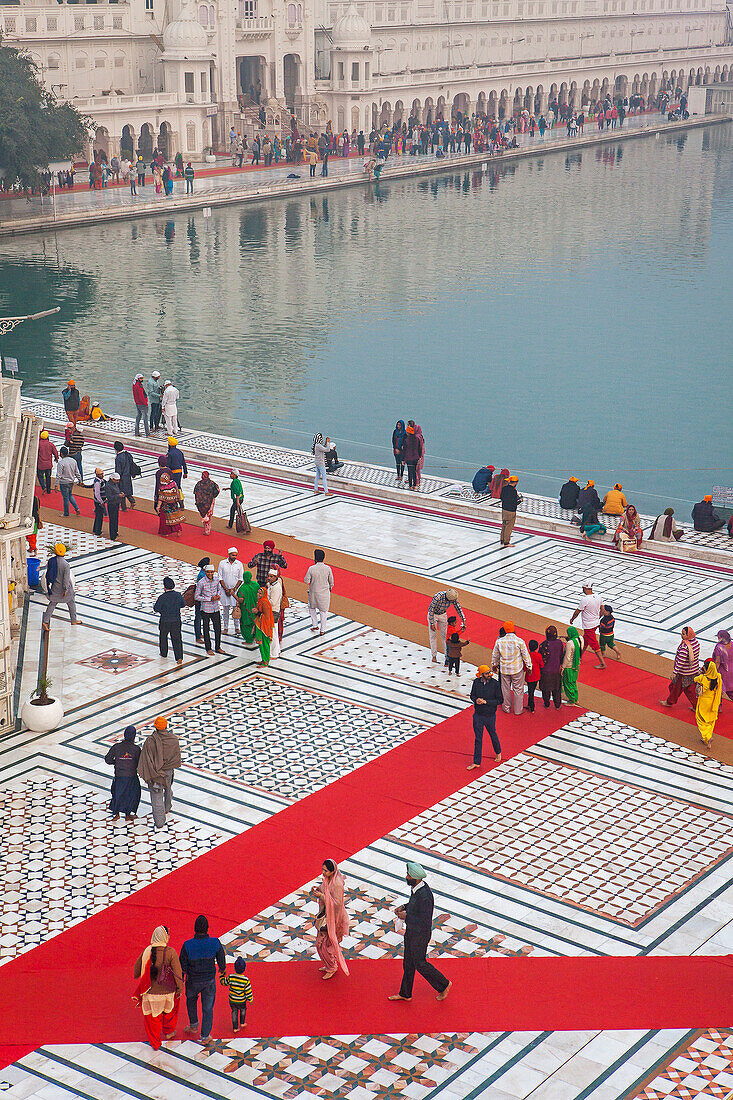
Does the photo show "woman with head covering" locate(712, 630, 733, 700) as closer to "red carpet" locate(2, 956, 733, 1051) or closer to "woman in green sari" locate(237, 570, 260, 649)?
"red carpet" locate(2, 956, 733, 1051)

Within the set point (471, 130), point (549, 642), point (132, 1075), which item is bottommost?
point (132, 1075)

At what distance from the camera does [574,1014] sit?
9.64 metres

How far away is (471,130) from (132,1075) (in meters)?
69.7

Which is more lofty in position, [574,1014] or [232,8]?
[232,8]

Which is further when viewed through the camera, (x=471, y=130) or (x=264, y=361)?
(x=471, y=130)

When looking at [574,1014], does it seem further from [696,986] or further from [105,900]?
[105,900]

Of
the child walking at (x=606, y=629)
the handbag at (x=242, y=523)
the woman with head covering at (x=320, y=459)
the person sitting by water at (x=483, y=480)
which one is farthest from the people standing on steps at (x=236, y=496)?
the child walking at (x=606, y=629)

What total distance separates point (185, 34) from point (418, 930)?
58.8 m

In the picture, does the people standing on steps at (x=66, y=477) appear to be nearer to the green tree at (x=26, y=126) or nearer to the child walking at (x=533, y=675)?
the child walking at (x=533, y=675)

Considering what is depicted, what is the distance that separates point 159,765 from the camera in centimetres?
1184

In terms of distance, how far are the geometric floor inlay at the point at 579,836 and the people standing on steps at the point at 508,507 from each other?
6.25 metres

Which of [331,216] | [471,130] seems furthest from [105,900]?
[471,130]

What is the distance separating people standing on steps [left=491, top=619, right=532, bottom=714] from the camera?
1368 cm

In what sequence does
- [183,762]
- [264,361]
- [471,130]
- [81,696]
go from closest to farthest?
[183,762]
[81,696]
[264,361]
[471,130]
